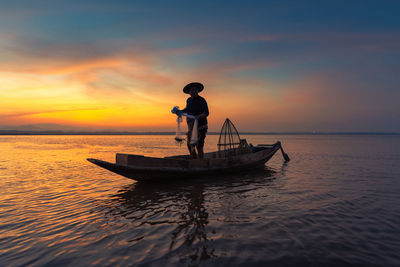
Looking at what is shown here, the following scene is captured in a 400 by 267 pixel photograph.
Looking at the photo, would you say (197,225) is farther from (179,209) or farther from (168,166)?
(168,166)

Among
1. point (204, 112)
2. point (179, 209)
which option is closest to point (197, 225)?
point (179, 209)

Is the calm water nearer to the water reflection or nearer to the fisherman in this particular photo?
the water reflection

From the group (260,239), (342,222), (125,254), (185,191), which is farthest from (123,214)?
(342,222)

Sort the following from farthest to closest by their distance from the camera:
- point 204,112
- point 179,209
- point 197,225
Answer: point 204,112 → point 179,209 → point 197,225

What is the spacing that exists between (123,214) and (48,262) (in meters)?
2.13

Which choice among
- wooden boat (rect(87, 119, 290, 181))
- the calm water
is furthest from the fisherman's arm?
the calm water

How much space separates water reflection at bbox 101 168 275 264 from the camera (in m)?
3.69

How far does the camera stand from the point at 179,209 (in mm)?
5680

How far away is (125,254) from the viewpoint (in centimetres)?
347

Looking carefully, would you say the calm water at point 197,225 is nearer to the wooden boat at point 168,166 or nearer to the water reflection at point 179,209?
the water reflection at point 179,209

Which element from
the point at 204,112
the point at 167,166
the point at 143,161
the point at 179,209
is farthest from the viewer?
the point at 204,112

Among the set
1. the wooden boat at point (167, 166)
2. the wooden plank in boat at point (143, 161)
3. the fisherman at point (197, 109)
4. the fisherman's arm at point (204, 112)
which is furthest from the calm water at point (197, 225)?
the fisherman's arm at point (204, 112)

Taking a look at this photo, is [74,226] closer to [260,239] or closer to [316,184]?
[260,239]

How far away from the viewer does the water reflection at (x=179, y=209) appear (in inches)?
145
